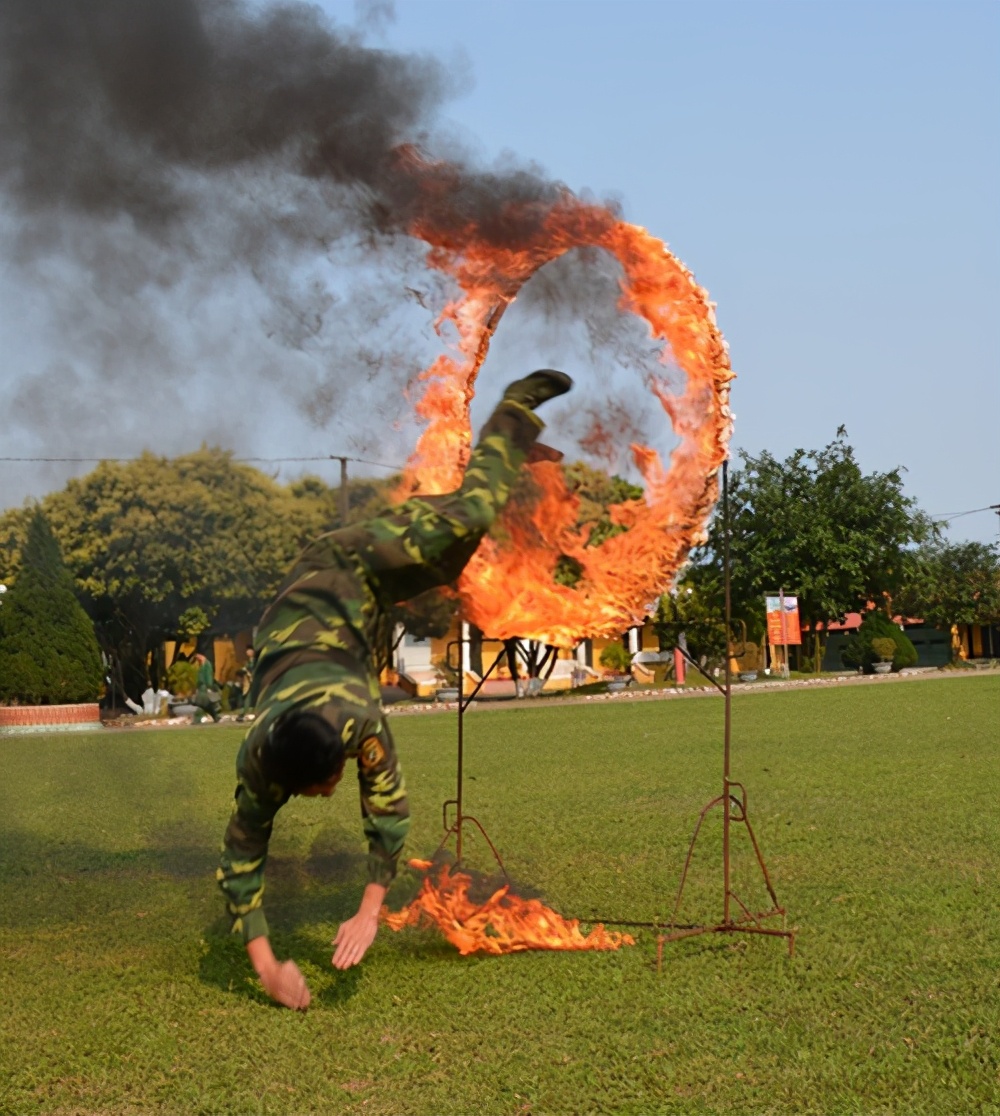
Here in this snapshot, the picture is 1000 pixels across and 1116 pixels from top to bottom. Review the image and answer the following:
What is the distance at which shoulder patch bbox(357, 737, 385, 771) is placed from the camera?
5418 millimetres

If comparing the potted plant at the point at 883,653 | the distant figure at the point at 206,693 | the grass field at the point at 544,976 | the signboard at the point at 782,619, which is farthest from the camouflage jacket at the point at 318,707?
the potted plant at the point at 883,653

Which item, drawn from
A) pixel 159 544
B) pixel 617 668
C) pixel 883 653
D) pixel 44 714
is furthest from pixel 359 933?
pixel 883 653

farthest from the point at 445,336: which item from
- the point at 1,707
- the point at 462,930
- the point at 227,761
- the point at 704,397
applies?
the point at 1,707

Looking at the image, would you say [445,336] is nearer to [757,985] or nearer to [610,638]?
[610,638]

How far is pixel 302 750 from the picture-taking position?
5.08 meters

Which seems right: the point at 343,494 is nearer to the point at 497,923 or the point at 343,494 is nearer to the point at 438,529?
the point at 438,529

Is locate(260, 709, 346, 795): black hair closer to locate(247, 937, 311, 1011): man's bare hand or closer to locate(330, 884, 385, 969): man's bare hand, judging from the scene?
locate(330, 884, 385, 969): man's bare hand

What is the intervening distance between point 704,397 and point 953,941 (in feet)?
10.2

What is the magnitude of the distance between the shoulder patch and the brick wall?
80.5 ft

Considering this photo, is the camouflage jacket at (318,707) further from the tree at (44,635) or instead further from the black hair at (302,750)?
the tree at (44,635)

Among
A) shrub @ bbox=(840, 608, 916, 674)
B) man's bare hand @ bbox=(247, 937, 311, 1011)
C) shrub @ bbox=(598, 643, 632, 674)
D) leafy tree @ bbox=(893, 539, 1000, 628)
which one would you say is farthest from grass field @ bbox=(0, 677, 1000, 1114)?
leafy tree @ bbox=(893, 539, 1000, 628)

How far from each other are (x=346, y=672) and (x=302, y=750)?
2.01 ft

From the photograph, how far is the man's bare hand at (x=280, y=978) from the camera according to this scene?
5.26m

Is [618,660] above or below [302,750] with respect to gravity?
above
